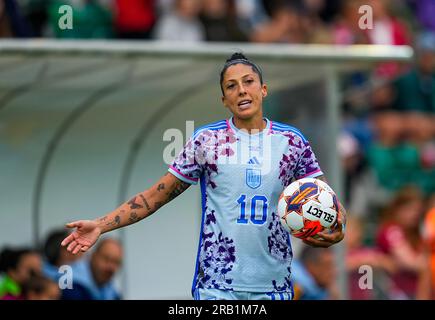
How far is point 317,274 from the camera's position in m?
12.6

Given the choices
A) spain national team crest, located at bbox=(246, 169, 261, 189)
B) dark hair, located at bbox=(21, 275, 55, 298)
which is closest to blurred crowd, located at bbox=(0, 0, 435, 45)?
dark hair, located at bbox=(21, 275, 55, 298)

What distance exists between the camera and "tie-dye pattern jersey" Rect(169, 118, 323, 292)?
7.35 m

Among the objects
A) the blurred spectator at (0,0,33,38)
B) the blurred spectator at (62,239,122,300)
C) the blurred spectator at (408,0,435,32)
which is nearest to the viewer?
the blurred spectator at (62,239,122,300)

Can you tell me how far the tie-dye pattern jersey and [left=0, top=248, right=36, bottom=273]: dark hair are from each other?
4.57 metres

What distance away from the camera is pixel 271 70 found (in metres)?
12.6

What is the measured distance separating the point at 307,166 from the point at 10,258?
4.96m

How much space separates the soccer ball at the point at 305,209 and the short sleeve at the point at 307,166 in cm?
23

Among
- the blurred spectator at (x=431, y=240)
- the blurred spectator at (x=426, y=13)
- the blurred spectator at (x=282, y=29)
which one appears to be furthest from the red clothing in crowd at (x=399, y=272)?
the blurred spectator at (x=426, y=13)

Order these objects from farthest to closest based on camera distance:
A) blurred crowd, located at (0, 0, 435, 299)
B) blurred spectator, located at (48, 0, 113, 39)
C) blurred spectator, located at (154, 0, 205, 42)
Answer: blurred spectator, located at (154, 0, 205, 42) < blurred spectator, located at (48, 0, 113, 39) < blurred crowd, located at (0, 0, 435, 299)

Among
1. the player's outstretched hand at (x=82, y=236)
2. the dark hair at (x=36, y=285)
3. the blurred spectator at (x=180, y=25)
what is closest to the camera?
the player's outstretched hand at (x=82, y=236)

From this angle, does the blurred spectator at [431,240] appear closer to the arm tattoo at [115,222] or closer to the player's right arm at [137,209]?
the player's right arm at [137,209]

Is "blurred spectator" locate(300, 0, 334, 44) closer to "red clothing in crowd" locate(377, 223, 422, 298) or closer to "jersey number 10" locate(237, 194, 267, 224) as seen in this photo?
"red clothing in crowd" locate(377, 223, 422, 298)

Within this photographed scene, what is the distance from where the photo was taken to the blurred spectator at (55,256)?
12.2 m
